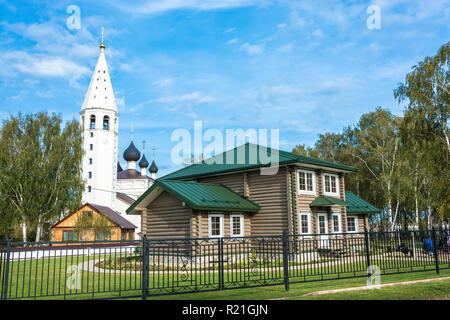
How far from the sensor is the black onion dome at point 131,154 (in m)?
68.8

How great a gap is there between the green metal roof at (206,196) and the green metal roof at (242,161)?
1.86m

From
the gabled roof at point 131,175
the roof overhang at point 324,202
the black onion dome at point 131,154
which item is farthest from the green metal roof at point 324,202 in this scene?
the black onion dome at point 131,154

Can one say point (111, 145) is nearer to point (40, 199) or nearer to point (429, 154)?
point (40, 199)

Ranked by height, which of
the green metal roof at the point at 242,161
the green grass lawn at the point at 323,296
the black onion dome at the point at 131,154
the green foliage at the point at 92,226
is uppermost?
the black onion dome at the point at 131,154

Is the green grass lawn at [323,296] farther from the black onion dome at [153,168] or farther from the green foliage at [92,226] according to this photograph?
the black onion dome at [153,168]

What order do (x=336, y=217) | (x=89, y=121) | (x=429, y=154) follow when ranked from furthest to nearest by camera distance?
(x=89, y=121) < (x=336, y=217) < (x=429, y=154)

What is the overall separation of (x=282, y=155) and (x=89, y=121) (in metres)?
40.5

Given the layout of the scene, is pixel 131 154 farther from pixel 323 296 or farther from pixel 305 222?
pixel 323 296

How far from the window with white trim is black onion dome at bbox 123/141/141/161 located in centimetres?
5208

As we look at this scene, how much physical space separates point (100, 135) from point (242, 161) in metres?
37.2

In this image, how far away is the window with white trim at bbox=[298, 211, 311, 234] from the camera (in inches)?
837

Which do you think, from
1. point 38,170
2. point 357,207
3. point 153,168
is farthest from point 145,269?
point 153,168
